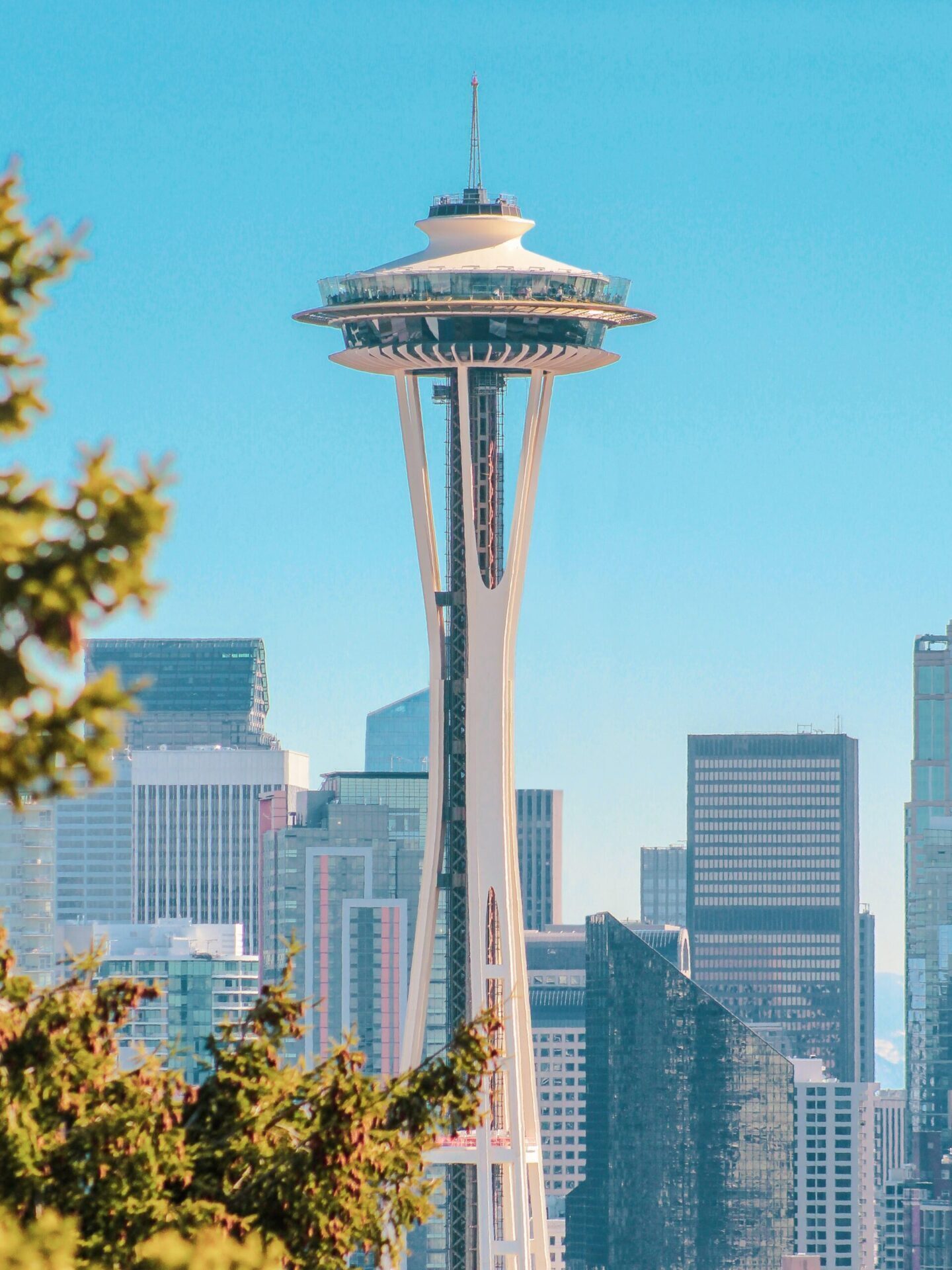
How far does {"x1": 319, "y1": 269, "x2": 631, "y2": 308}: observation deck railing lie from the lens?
112312 millimetres

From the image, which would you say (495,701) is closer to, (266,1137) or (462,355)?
(462,355)

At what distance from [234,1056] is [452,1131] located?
9.43 feet

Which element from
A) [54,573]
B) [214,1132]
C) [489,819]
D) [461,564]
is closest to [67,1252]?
[54,573]

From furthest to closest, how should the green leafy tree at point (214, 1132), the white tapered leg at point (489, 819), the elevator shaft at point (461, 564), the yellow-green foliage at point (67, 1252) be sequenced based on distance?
the elevator shaft at point (461, 564) < the white tapered leg at point (489, 819) < the green leafy tree at point (214, 1132) < the yellow-green foliage at point (67, 1252)

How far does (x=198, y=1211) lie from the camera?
2564 centimetres

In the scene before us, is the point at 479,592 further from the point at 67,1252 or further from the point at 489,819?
the point at 67,1252

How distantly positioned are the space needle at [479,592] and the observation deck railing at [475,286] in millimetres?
53

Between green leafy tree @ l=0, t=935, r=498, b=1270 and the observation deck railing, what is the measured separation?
3284 inches

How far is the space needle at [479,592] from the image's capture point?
352 ft

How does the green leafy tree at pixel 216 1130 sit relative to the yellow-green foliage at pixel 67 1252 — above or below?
below

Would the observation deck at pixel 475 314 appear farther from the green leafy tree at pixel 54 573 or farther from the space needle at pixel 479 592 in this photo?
the green leafy tree at pixel 54 573

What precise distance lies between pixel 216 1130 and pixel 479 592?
8038 cm

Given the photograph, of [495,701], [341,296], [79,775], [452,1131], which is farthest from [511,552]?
[79,775]

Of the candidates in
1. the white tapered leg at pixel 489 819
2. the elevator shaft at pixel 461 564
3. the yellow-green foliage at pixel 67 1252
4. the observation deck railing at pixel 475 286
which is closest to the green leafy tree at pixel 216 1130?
the yellow-green foliage at pixel 67 1252
